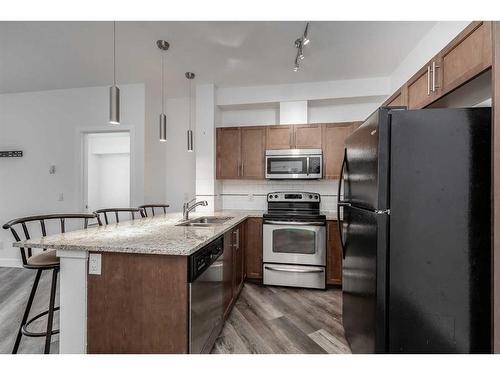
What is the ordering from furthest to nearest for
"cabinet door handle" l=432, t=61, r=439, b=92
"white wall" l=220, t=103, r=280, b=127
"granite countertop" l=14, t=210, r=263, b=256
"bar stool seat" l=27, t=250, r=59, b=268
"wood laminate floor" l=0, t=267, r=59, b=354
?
"white wall" l=220, t=103, r=280, b=127
"wood laminate floor" l=0, t=267, r=59, b=354
"cabinet door handle" l=432, t=61, r=439, b=92
"bar stool seat" l=27, t=250, r=59, b=268
"granite countertop" l=14, t=210, r=263, b=256

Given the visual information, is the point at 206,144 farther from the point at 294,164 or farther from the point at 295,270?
the point at 295,270

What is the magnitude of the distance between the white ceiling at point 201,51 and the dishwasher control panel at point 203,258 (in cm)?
195

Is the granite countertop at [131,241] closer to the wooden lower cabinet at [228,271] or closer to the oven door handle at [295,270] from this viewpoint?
the wooden lower cabinet at [228,271]

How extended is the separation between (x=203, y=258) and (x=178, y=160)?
287 cm

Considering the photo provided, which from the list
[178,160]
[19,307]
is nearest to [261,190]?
[178,160]

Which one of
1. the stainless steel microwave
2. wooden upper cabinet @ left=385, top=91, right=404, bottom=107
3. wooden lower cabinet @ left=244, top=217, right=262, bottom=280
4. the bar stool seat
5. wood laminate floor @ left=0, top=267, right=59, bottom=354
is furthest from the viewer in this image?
the stainless steel microwave

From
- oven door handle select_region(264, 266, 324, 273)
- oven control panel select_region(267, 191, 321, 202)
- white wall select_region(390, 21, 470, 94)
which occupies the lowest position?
oven door handle select_region(264, 266, 324, 273)

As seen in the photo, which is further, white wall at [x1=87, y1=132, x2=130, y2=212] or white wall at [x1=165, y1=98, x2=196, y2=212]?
white wall at [x1=87, y1=132, x2=130, y2=212]

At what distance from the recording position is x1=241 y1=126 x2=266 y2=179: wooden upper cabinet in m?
3.40

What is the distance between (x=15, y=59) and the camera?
271 cm

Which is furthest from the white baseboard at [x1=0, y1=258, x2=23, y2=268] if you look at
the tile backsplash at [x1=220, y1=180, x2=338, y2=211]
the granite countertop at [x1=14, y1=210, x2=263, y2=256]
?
the tile backsplash at [x1=220, y1=180, x2=338, y2=211]

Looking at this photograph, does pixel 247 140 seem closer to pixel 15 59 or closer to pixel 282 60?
pixel 282 60

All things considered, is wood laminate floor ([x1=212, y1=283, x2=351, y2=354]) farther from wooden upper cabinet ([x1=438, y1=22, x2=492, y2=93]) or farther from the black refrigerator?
wooden upper cabinet ([x1=438, y1=22, x2=492, y2=93])

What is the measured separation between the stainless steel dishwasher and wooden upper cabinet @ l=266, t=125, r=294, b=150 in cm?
189
